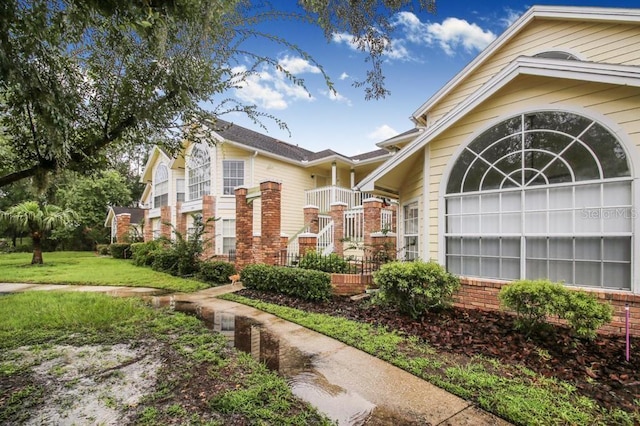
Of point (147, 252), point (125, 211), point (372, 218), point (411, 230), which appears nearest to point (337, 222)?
point (372, 218)

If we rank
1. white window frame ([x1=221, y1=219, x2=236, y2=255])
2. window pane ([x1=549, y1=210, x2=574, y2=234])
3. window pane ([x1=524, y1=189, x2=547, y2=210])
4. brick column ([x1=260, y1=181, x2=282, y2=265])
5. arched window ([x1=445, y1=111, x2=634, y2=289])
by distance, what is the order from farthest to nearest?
white window frame ([x1=221, y1=219, x2=236, y2=255])
brick column ([x1=260, y1=181, x2=282, y2=265])
window pane ([x1=524, y1=189, x2=547, y2=210])
window pane ([x1=549, y1=210, x2=574, y2=234])
arched window ([x1=445, y1=111, x2=634, y2=289])

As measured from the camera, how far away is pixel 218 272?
1078 cm

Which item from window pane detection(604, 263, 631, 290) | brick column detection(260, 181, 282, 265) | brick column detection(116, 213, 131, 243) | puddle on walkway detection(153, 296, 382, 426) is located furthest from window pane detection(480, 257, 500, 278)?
brick column detection(116, 213, 131, 243)

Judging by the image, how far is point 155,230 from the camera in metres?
20.2

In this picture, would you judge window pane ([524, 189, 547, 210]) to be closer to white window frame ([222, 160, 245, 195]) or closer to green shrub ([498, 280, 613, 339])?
green shrub ([498, 280, 613, 339])

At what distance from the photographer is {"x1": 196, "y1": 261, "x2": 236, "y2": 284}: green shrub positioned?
35.1 feet

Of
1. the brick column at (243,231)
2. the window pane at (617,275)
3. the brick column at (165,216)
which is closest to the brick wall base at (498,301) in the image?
the window pane at (617,275)

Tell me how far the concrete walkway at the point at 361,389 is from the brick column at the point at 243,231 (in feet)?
18.1

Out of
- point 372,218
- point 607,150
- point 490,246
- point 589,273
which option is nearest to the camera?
point 607,150

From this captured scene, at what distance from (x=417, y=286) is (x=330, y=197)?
9.77 metres

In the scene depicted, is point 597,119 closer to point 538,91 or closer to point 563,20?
point 538,91

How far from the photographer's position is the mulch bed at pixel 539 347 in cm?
344

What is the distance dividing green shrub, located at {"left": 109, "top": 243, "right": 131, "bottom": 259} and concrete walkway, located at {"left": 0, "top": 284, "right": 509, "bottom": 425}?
19.7 metres

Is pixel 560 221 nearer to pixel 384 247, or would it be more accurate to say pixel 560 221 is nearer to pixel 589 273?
pixel 589 273
